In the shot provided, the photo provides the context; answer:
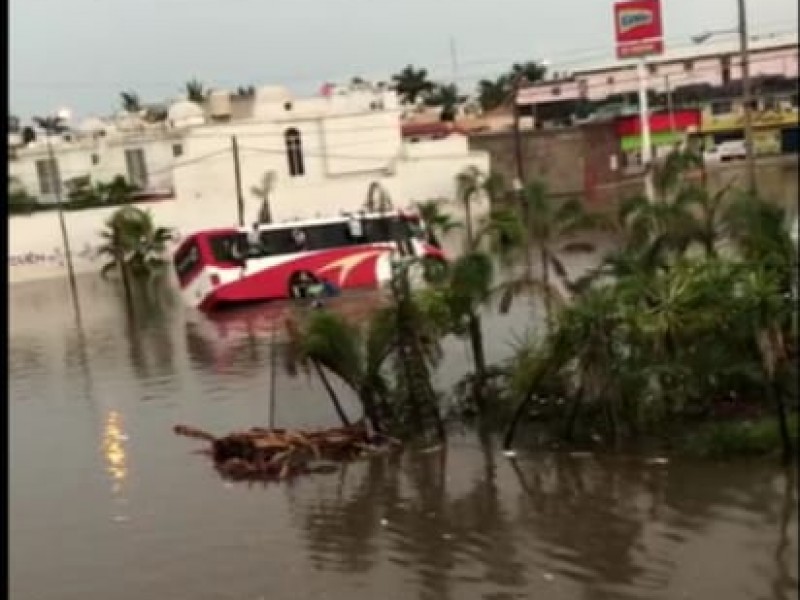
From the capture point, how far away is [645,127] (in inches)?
472

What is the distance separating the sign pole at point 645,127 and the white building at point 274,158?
910 centimetres

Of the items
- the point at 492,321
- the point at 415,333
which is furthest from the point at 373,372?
the point at 492,321

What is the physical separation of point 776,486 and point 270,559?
180 cm

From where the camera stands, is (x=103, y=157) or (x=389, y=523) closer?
(x=389, y=523)

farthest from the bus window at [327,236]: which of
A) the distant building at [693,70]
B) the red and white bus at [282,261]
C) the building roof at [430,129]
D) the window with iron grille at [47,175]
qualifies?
the building roof at [430,129]

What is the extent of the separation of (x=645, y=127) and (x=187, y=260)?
17.8 feet

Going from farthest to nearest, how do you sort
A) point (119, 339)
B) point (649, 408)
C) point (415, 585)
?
point (119, 339) → point (649, 408) → point (415, 585)

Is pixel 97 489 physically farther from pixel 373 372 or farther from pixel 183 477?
pixel 373 372

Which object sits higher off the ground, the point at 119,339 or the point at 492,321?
the point at 492,321

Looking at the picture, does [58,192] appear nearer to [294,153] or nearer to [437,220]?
[294,153]

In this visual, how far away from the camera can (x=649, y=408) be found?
466 cm

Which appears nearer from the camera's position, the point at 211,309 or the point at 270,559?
the point at 270,559

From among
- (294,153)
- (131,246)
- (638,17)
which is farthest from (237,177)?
(638,17)

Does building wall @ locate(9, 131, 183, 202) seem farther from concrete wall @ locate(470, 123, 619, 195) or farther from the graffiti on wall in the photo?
concrete wall @ locate(470, 123, 619, 195)
